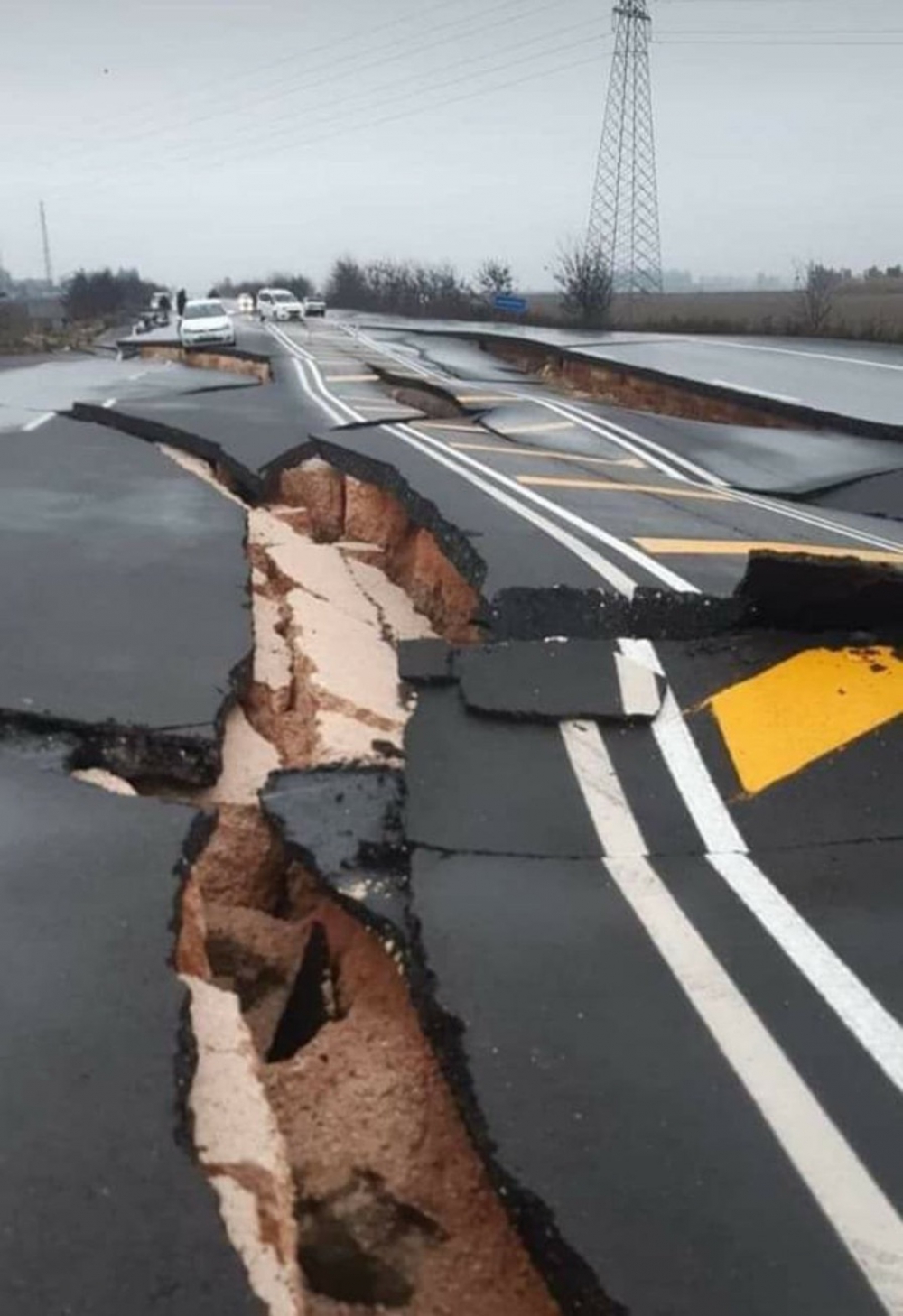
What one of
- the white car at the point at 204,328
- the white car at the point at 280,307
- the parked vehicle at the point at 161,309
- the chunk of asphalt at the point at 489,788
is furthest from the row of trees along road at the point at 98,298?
the chunk of asphalt at the point at 489,788

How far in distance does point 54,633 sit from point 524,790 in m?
3.01

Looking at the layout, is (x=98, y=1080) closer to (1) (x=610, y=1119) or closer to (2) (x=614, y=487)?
(1) (x=610, y=1119)

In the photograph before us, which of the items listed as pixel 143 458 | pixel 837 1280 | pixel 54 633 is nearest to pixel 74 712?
pixel 54 633

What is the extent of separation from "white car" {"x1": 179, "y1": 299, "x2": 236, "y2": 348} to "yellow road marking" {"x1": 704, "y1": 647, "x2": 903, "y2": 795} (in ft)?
87.8

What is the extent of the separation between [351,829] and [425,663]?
171cm

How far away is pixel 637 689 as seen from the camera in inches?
226

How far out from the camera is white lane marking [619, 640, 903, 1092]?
343 cm

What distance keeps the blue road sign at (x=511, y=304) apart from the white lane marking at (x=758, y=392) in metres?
32.3

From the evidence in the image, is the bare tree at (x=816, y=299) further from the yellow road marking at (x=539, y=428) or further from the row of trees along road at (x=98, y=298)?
the row of trees along road at (x=98, y=298)

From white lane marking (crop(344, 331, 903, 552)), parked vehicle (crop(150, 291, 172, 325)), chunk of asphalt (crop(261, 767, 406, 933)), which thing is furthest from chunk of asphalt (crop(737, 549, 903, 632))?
parked vehicle (crop(150, 291, 172, 325))

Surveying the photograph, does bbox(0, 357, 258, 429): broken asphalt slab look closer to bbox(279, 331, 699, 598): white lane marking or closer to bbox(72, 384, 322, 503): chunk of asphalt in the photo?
bbox(72, 384, 322, 503): chunk of asphalt

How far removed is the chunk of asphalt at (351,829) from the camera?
4227 millimetres

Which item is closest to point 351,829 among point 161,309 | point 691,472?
point 691,472

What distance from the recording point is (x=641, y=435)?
16062mm
